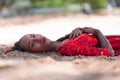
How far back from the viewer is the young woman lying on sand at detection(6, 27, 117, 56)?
736 centimetres

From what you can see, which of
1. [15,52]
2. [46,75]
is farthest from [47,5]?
[46,75]

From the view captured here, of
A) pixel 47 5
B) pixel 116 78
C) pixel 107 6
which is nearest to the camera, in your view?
pixel 116 78

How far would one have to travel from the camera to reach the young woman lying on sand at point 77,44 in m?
7.36

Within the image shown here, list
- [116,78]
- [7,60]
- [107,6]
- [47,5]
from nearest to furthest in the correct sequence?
1. [116,78]
2. [7,60]
3. [47,5]
4. [107,6]

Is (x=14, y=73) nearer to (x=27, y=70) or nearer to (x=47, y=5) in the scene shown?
(x=27, y=70)

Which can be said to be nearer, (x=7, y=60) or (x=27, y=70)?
(x=27, y=70)

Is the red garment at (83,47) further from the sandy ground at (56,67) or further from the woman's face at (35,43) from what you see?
the woman's face at (35,43)

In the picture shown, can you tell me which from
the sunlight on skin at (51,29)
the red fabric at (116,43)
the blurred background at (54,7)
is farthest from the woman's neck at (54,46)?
the blurred background at (54,7)

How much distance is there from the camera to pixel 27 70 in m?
5.88

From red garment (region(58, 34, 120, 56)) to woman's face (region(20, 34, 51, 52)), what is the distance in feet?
0.75

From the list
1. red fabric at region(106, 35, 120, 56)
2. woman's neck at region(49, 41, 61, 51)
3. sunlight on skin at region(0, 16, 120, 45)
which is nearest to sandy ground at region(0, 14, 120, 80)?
woman's neck at region(49, 41, 61, 51)

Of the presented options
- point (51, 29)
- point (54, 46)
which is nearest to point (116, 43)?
point (54, 46)

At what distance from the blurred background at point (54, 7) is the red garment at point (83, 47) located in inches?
953

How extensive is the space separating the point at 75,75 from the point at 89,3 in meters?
29.6
